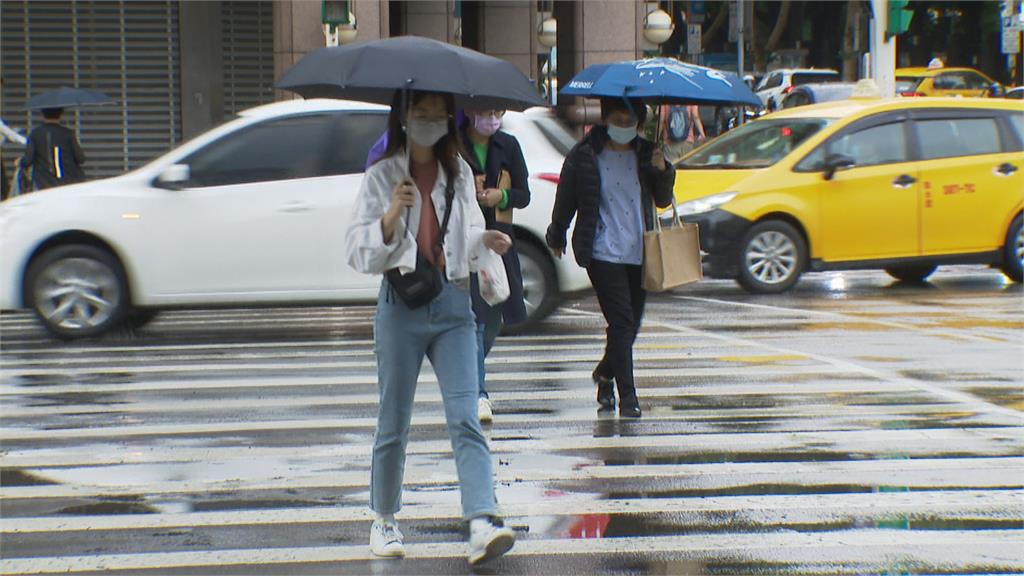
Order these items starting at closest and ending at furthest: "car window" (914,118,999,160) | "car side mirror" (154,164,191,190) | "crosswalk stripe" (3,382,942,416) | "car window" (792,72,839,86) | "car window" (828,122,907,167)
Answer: "crosswalk stripe" (3,382,942,416)
"car side mirror" (154,164,191,190)
"car window" (828,122,907,167)
"car window" (914,118,999,160)
"car window" (792,72,839,86)

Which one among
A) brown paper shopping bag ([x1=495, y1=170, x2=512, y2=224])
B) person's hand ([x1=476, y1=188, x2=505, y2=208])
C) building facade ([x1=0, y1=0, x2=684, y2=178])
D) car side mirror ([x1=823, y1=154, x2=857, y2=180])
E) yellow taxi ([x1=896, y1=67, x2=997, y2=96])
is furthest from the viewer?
yellow taxi ([x1=896, y1=67, x2=997, y2=96])

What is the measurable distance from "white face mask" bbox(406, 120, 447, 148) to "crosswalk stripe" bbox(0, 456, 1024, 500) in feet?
6.21

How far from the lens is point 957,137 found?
607 inches

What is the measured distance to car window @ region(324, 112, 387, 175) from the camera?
39.6 ft

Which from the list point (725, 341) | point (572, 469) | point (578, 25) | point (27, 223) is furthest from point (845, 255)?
point (578, 25)

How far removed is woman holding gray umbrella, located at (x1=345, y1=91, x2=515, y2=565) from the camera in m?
5.58

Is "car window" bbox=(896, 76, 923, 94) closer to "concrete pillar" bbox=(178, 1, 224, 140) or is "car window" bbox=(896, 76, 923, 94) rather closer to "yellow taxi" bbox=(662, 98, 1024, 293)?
"concrete pillar" bbox=(178, 1, 224, 140)

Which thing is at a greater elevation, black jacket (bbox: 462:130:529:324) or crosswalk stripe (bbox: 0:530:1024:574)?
black jacket (bbox: 462:130:529:324)

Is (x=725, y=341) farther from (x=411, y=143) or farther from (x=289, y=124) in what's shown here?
(x=411, y=143)

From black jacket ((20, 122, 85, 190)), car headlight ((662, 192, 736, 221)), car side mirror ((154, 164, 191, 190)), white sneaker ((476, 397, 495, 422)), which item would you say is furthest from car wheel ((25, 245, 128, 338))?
black jacket ((20, 122, 85, 190))

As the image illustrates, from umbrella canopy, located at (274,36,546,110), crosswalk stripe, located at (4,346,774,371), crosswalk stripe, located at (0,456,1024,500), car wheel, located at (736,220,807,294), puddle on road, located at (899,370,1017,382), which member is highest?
umbrella canopy, located at (274,36,546,110)

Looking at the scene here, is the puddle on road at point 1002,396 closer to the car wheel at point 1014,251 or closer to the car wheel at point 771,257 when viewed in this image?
the car wheel at point 771,257

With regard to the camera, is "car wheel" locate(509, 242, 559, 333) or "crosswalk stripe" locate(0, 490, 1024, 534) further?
"car wheel" locate(509, 242, 559, 333)

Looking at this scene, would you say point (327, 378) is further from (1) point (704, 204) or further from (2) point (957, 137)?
(2) point (957, 137)
